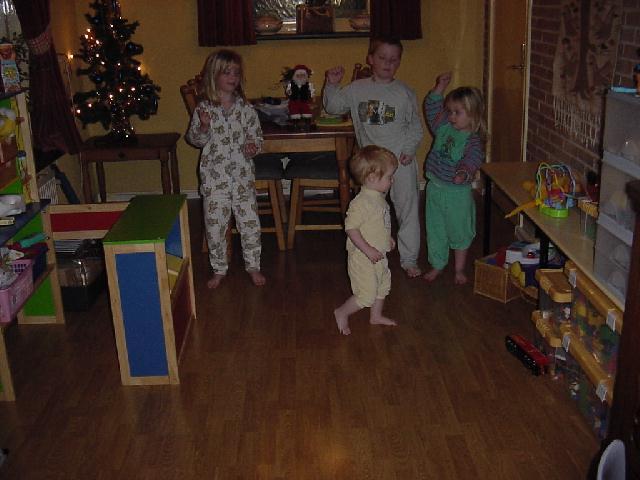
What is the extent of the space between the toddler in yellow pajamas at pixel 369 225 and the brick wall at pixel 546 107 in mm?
1034

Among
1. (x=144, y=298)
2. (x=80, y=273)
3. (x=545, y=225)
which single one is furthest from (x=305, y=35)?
(x=144, y=298)

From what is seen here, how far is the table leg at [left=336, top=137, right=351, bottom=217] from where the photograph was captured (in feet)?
14.8

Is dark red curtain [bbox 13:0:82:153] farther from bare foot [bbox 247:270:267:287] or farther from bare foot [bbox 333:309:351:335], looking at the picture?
bare foot [bbox 333:309:351:335]

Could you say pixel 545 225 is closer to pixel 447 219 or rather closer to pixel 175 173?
pixel 447 219

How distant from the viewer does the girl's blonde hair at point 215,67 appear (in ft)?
12.4

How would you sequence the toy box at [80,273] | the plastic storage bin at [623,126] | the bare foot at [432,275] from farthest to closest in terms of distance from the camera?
the bare foot at [432,275] < the toy box at [80,273] < the plastic storage bin at [623,126]

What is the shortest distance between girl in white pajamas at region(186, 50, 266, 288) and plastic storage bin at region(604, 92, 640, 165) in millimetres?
1899

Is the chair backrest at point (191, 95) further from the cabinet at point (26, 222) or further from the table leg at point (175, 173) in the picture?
the cabinet at point (26, 222)

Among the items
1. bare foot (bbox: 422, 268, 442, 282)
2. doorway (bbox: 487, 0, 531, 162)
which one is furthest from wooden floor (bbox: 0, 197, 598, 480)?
doorway (bbox: 487, 0, 531, 162)

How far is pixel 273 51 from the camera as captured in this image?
18.9 ft

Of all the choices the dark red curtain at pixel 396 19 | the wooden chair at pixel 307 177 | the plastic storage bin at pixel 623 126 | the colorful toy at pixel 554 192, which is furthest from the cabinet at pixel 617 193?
the dark red curtain at pixel 396 19

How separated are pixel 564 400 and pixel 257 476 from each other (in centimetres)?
124

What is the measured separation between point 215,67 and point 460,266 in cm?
166

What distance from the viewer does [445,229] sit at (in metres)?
4.09
